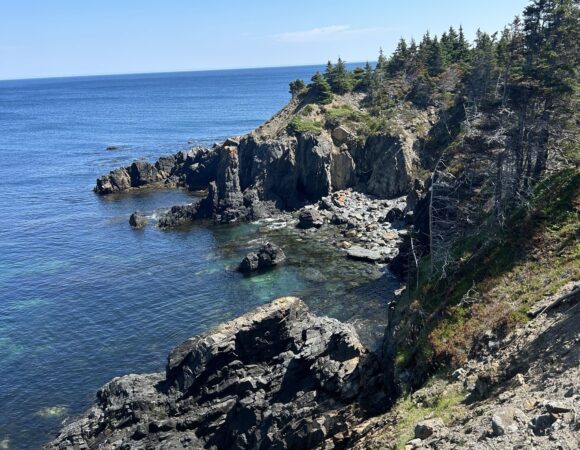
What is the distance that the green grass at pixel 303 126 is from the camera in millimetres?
90062

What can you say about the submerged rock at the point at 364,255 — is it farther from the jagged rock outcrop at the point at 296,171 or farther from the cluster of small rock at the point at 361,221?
the jagged rock outcrop at the point at 296,171

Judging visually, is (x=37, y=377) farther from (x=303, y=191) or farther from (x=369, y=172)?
(x=369, y=172)

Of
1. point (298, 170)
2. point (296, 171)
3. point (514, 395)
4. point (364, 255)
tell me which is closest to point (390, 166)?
point (298, 170)

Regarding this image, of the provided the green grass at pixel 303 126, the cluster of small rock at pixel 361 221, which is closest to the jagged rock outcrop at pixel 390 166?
the cluster of small rock at pixel 361 221

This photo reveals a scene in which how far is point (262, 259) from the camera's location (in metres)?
60.7

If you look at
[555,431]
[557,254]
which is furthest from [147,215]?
[555,431]

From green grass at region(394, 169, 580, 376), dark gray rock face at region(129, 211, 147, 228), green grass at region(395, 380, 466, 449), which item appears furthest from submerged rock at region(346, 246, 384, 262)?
green grass at region(395, 380, 466, 449)

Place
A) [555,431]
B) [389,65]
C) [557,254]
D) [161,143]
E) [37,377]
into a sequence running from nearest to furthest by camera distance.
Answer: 1. [555,431]
2. [557,254]
3. [37,377]
4. [389,65]
5. [161,143]

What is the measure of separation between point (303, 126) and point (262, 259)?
37.9 metres

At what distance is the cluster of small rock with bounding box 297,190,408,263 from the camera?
6269 centimetres

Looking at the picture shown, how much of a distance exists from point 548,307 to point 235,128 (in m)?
145

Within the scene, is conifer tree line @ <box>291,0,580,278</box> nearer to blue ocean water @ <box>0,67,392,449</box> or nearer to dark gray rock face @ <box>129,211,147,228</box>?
blue ocean water @ <box>0,67,392,449</box>

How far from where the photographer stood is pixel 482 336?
24.7 metres

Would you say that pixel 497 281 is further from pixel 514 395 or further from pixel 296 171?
pixel 296 171
